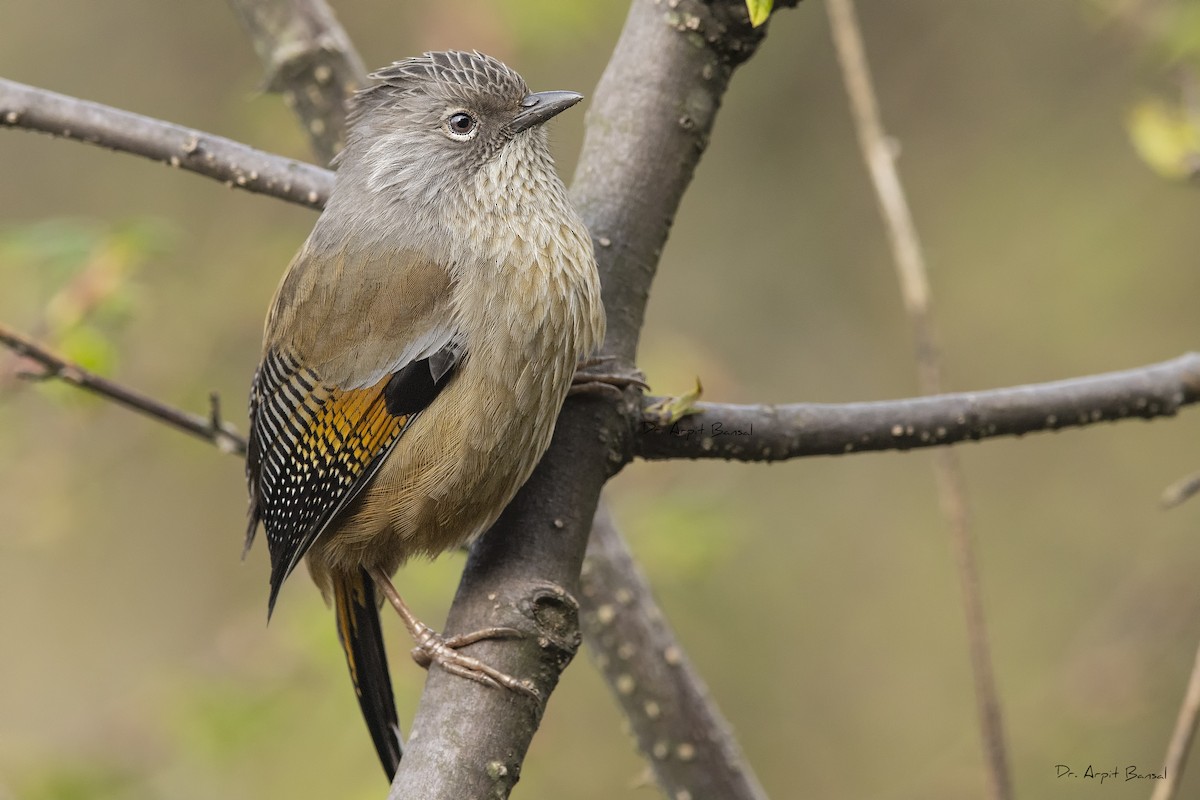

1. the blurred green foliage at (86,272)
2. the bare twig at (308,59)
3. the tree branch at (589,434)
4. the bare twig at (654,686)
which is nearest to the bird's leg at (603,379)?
the tree branch at (589,434)

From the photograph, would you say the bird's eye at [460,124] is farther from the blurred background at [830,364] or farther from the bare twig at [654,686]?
the blurred background at [830,364]

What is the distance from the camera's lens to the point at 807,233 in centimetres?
679

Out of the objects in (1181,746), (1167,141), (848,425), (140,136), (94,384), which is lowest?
(1181,746)

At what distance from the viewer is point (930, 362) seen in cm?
284

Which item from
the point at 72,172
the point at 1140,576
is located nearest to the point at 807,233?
the point at 1140,576

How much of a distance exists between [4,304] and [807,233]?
419cm

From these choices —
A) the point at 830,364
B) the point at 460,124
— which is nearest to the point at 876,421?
the point at 460,124

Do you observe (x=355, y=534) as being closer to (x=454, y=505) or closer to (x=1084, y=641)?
(x=454, y=505)

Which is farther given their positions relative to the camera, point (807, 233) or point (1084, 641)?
point (807, 233)

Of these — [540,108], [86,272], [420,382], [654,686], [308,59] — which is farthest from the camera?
[86,272]

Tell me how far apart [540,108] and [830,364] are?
4060 mm

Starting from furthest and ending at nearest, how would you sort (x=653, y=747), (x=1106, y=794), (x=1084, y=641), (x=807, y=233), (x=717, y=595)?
(x=807, y=233)
(x=717, y=595)
(x=1106, y=794)
(x=1084, y=641)
(x=653, y=747)

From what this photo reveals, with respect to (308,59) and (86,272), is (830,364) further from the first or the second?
(86,272)

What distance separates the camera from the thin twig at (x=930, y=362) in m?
2.51
